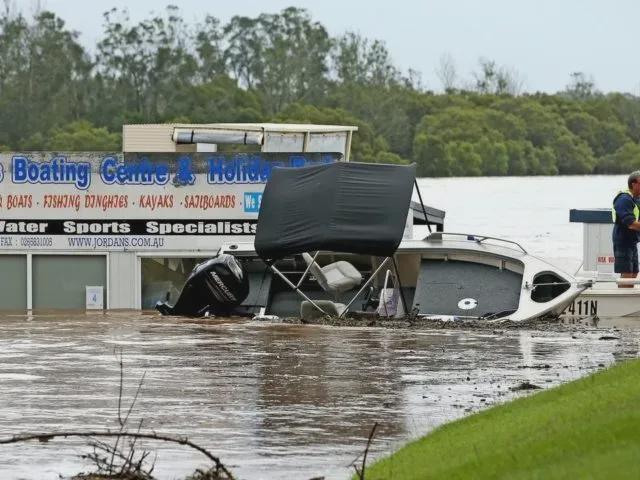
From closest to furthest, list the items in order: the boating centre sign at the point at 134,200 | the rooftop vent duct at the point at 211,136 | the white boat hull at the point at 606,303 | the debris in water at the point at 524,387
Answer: the debris in water at the point at 524,387 < the white boat hull at the point at 606,303 < the boating centre sign at the point at 134,200 < the rooftop vent duct at the point at 211,136

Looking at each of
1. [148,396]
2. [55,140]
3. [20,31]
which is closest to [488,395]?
[148,396]

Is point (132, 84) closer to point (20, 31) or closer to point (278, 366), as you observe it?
point (20, 31)

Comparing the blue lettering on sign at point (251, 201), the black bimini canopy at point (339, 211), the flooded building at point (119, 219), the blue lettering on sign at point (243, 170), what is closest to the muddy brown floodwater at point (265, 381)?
the black bimini canopy at point (339, 211)

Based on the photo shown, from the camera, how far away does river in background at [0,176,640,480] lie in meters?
12.9

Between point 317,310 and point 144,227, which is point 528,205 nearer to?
point 144,227

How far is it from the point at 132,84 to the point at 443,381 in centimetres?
10331

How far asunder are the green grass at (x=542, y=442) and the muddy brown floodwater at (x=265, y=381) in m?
0.76

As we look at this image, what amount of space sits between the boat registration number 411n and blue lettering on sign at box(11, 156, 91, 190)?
362 inches

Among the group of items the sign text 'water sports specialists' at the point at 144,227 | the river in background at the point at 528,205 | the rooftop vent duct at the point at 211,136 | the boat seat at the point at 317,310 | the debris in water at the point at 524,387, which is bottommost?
the river in background at the point at 528,205

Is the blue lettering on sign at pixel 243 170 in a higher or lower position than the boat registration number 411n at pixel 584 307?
higher

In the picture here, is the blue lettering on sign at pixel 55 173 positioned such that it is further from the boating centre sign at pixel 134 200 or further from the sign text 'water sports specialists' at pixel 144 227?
the sign text 'water sports specialists' at pixel 144 227

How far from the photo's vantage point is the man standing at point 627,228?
23766 mm

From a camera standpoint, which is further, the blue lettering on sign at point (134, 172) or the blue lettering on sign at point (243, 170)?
the blue lettering on sign at point (134, 172)

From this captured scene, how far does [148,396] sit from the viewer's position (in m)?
16.4
